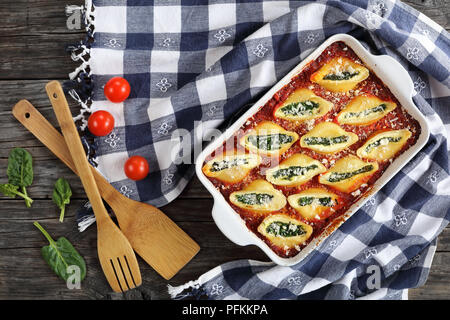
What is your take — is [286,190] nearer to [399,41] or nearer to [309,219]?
[309,219]

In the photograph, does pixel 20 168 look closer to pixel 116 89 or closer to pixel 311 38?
pixel 116 89

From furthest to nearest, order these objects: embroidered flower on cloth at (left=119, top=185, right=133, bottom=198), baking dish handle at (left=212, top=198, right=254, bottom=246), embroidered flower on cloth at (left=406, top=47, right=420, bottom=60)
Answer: embroidered flower on cloth at (left=119, top=185, right=133, bottom=198), embroidered flower on cloth at (left=406, top=47, right=420, bottom=60), baking dish handle at (left=212, top=198, right=254, bottom=246)

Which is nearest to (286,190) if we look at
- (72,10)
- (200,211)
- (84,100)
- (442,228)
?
(200,211)

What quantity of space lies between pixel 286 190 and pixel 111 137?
2.66 ft

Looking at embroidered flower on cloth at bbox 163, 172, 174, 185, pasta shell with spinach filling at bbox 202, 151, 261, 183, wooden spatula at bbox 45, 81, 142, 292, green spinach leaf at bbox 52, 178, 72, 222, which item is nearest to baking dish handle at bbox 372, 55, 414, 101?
pasta shell with spinach filling at bbox 202, 151, 261, 183

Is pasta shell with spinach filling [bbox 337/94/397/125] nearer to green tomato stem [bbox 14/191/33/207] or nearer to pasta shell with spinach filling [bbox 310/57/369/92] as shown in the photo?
pasta shell with spinach filling [bbox 310/57/369/92]

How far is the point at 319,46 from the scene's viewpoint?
171 centimetres

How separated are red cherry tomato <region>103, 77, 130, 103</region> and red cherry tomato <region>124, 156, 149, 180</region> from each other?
0.27m

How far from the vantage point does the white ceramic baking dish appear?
5.56ft

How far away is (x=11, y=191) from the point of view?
1928 millimetres

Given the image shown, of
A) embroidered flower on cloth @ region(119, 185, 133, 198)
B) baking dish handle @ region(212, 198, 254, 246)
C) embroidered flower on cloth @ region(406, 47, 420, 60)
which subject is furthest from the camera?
embroidered flower on cloth @ region(119, 185, 133, 198)

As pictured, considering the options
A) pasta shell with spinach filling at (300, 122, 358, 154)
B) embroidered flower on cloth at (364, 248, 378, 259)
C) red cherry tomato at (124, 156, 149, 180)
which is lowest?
embroidered flower on cloth at (364, 248, 378, 259)

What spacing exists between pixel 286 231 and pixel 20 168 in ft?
4.04

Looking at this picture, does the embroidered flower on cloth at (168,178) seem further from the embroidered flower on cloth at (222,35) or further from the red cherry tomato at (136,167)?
the embroidered flower on cloth at (222,35)
